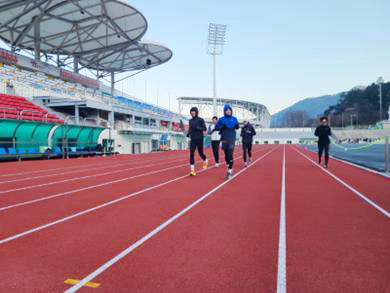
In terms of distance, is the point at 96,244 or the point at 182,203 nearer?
the point at 96,244

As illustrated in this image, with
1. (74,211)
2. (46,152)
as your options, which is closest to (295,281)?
(74,211)

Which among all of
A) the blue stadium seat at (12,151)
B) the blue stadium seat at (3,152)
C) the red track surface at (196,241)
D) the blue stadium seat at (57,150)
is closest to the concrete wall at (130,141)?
the blue stadium seat at (57,150)

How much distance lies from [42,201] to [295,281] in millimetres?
4855

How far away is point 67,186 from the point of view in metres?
7.54

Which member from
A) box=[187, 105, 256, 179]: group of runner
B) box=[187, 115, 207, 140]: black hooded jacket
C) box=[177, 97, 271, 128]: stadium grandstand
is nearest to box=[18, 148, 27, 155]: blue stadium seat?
box=[187, 105, 256, 179]: group of runner

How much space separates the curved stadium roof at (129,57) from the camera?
4788 centimetres

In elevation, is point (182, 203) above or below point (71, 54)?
below

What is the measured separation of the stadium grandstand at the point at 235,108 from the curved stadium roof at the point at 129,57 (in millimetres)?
54850

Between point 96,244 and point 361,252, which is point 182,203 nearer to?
point 96,244

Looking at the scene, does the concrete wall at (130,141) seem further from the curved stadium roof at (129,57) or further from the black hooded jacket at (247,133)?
the black hooded jacket at (247,133)

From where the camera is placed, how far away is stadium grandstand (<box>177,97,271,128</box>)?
113562mm

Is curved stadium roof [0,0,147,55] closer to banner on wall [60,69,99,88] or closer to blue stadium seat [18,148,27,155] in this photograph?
banner on wall [60,69,99,88]

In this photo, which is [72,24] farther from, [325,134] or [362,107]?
[362,107]

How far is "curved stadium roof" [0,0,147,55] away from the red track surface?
1178 inches
